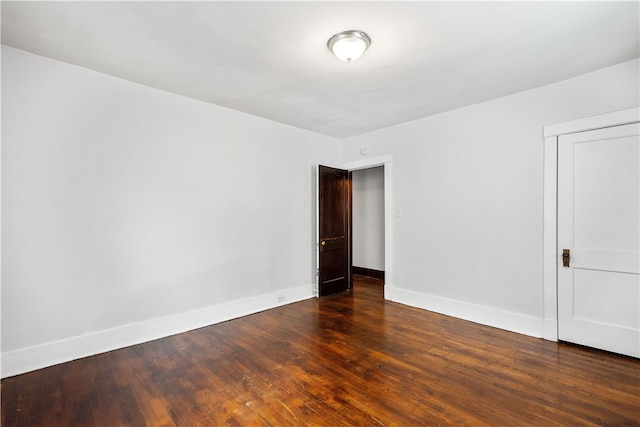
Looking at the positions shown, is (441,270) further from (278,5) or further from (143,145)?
(143,145)

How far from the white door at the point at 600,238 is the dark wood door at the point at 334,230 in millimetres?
2955

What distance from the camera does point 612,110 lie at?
281 cm

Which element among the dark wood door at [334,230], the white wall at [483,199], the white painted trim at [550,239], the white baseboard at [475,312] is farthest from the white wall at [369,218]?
the white painted trim at [550,239]

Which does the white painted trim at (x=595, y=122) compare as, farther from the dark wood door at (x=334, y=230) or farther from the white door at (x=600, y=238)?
the dark wood door at (x=334, y=230)

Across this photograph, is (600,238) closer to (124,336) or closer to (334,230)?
(334,230)

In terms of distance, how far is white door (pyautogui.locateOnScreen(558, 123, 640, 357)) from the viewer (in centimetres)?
273

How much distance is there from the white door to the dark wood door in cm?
295

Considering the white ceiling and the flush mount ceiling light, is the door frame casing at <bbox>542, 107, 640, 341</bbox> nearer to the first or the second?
the white ceiling

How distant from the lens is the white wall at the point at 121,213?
→ 2.55 meters

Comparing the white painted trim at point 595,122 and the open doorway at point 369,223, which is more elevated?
the white painted trim at point 595,122

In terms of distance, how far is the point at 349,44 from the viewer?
2283 mm

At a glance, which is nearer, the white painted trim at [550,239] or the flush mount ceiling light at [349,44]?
the flush mount ceiling light at [349,44]

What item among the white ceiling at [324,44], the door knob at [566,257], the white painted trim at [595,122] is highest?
the white ceiling at [324,44]

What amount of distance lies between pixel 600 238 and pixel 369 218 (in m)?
3.87
